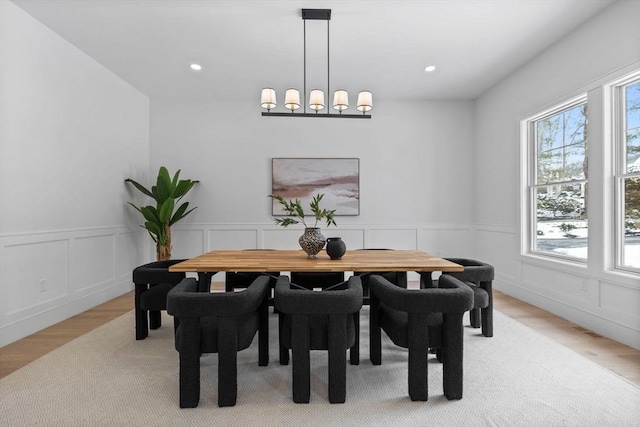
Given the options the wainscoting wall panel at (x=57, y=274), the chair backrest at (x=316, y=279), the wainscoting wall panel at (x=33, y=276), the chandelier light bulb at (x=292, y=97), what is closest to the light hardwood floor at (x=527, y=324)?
the wainscoting wall panel at (x=57, y=274)

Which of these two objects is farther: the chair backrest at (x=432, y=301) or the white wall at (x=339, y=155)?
the white wall at (x=339, y=155)

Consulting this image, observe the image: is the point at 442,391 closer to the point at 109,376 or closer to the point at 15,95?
the point at 109,376

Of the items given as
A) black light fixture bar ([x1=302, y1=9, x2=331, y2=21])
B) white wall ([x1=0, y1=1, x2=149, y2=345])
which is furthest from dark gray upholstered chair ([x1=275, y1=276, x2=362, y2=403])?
white wall ([x1=0, y1=1, x2=149, y2=345])

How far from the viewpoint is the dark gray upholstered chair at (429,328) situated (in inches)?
73.0

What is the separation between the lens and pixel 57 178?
11.0 ft

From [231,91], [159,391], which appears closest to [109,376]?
[159,391]

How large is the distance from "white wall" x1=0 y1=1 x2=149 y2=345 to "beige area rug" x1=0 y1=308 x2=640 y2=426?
86 cm

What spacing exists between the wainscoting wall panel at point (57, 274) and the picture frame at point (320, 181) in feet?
7.29

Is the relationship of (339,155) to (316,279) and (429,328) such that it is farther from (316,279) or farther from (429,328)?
(429,328)

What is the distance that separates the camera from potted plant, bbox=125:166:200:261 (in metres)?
4.34

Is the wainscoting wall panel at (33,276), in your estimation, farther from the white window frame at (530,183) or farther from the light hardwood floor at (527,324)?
the white window frame at (530,183)

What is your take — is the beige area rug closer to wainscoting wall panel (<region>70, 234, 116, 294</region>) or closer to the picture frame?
wainscoting wall panel (<region>70, 234, 116, 294</region>)

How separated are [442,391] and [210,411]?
1362 mm

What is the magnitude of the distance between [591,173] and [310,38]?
2.96 meters
